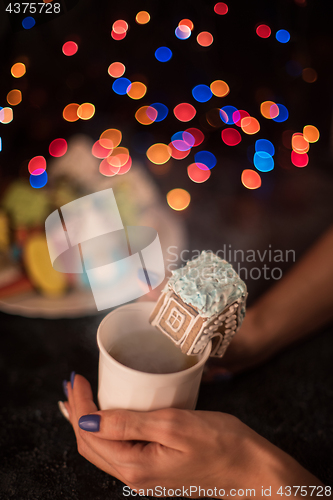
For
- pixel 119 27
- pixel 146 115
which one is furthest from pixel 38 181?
pixel 146 115

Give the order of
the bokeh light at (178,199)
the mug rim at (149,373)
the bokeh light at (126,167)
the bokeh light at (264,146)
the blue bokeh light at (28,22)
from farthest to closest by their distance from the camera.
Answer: the bokeh light at (264,146) → the bokeh light at (178,199) → the bokeh light at (126,167) → the blue bokeh light at (28,22) → the mug rim at (149,373)

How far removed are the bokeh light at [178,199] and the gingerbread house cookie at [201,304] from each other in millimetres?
435

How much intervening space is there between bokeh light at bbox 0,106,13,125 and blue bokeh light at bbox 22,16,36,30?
4.6 inches

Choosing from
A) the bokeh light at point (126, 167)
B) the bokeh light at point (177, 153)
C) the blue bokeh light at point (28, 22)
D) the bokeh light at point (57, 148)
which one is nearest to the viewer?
the blue bokeh light at point (28, 22)

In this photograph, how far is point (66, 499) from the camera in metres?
0.29

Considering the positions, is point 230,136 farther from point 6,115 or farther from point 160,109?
point 6,115

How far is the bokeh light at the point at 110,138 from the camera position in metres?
0.63

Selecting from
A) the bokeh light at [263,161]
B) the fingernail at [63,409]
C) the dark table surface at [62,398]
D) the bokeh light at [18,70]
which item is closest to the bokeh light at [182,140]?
the bokeh light at [263,161]

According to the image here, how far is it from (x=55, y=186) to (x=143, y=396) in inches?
13.6

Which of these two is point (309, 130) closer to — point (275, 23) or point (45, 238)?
point (275, 23)

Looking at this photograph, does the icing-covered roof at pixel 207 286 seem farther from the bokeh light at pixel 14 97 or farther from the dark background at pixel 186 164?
the bokeh light at pixel 14 97

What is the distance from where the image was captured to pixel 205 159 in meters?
0.90

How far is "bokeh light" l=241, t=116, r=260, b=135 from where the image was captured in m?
1.01

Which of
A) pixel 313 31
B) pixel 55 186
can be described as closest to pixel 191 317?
pixel 55 186
